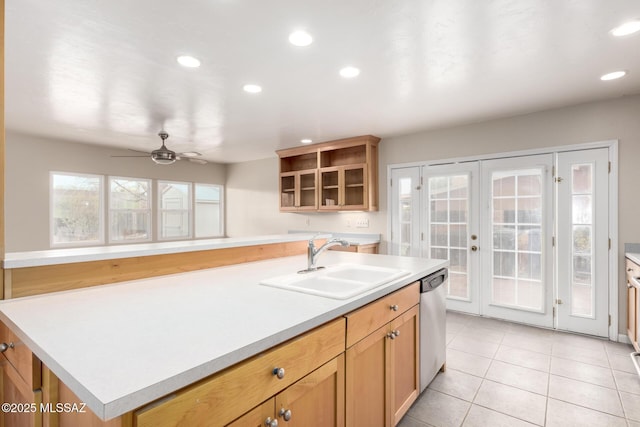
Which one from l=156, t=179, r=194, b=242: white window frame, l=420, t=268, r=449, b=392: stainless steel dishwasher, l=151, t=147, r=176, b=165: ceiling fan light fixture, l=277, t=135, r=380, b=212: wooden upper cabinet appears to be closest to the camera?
l=420, t=268, r=449, b=392: stainless steel dishwasher

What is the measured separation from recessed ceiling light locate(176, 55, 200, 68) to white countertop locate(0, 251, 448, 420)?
1648 millimetres

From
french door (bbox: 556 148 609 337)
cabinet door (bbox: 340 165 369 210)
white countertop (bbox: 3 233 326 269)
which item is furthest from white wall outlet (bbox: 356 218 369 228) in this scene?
white countertop (bbox: 3 233 326 269)

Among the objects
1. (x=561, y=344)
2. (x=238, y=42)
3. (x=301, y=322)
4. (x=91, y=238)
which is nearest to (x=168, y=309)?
(x=301, y=322)

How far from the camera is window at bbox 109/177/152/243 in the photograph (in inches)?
218

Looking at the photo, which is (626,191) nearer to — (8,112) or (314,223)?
(314,223)

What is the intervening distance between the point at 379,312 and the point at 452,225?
9.75 ft

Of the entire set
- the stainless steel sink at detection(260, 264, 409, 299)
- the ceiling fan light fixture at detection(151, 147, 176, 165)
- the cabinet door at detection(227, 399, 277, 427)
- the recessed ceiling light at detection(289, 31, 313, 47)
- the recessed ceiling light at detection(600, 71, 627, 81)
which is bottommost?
the cabinet door at detection(227, 399, 277, 427)

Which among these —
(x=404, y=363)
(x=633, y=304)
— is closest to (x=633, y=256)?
(x=633, y=304)

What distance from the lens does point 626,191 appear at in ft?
10.2

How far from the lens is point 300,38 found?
2.09 metres

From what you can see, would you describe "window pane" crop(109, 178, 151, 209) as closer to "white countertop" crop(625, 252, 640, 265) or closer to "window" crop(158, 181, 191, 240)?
"window" crop(158, 181, 191, 240)

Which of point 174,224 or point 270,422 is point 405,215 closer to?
point 270,422

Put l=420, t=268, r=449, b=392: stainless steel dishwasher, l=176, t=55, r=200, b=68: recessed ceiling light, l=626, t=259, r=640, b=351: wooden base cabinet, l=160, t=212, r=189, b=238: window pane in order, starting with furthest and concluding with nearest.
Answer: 1. l=160, t=212, r=189, b=238: window pane
2. l=626, t=259, r=640, b=351: wooden base cabinet
3. l=176, t=55, r=200, b=68: recessed ceiling light
4. l=420, t=268, r=449, b=392: stainless steel dishwasher

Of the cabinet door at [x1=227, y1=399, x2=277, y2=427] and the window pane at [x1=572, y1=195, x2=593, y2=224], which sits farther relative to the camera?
the window pane at [x1=572, y1=195, x2=593, y2=224]
